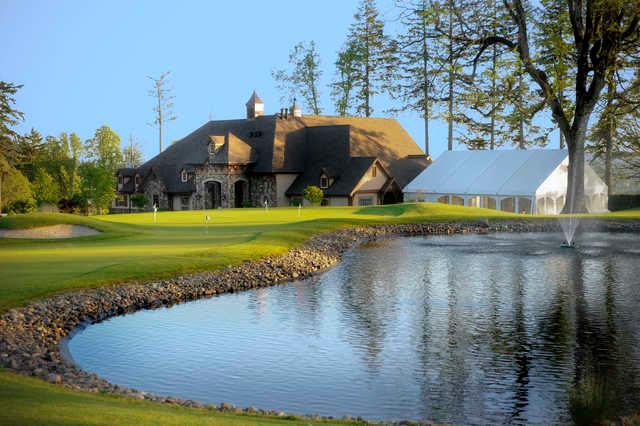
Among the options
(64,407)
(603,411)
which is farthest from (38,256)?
(603,411)

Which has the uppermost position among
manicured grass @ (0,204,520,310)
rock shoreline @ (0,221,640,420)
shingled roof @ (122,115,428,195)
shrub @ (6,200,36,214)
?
shingled roof @ (122,115,428,195)

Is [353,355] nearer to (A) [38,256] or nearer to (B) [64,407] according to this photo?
(B) [64,407]

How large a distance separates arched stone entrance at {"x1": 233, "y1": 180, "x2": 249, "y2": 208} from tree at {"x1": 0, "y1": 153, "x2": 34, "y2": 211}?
16721 millimetres

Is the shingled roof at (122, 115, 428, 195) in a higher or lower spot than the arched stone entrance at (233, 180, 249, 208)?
higher

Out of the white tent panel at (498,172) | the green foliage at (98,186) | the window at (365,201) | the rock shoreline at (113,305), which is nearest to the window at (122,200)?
the green foliage at (98,186)

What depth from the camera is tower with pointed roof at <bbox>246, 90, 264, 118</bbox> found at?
6538 cm

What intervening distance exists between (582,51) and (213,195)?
30812mm

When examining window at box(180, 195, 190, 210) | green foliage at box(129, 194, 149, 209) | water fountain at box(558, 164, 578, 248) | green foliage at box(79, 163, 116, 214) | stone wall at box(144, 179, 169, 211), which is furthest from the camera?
green foliage at box(129, 194, 149, 209)

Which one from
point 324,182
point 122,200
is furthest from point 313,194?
point 122,200

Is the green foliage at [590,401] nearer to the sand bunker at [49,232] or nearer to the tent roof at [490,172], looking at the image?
the sand bunker at [49,232]

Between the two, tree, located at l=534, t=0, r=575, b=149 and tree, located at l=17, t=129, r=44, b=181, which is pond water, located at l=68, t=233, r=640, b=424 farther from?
tree, located at l=17, t=129, r=44, b=181

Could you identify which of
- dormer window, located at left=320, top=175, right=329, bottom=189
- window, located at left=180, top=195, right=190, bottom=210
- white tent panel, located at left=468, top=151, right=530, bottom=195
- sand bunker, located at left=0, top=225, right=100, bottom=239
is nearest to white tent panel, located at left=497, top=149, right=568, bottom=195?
white tent panel, located at left=468, top=151, right=530, bottom=195

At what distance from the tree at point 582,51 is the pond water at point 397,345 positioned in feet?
62.9

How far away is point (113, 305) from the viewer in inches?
752
